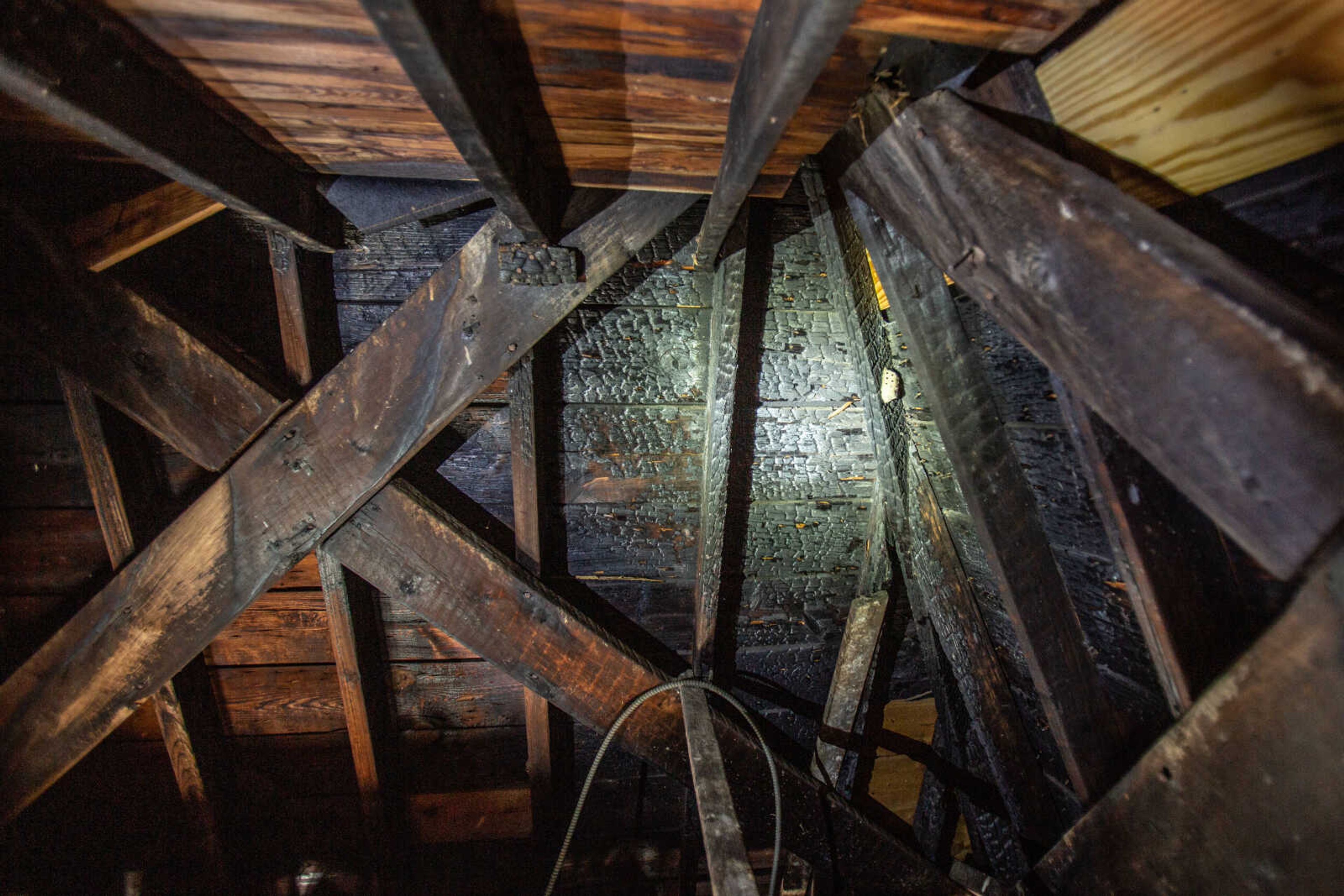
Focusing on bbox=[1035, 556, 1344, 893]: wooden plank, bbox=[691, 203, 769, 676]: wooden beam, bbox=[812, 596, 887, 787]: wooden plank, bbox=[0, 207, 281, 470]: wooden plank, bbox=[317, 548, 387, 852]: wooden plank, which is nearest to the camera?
bbox=[1035, 556, 1344, 893]: wooden plank

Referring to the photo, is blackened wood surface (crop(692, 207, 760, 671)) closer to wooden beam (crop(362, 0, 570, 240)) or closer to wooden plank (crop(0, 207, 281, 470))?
wooden beam (crop(362, 0, 570, 240))

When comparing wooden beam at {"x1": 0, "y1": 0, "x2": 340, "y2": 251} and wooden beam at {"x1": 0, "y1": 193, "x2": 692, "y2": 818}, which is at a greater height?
wooden beam at {"x1": 0, "y1": 0, "x2": 340, "y2": 251}

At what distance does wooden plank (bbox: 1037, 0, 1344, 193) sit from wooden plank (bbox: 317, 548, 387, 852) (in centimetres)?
217

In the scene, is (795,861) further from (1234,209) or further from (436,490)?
(1234,209)

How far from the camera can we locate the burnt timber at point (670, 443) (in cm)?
72

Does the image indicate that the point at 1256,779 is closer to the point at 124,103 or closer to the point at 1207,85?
the point at 1207,85

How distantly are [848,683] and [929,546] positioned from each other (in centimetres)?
88

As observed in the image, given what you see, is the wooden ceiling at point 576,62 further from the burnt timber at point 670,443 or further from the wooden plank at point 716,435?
the wooden plank at point 716,435

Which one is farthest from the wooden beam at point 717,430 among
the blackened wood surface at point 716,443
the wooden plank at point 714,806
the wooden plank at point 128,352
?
the wooden plank at point 128,352

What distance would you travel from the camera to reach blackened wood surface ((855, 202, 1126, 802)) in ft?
3.82

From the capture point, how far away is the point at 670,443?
1.87 m

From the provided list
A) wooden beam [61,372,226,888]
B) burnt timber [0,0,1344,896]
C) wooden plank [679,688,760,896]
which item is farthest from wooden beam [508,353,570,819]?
wooden beam [61,372,226,888]

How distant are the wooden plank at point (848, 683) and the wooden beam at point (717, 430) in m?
0.58

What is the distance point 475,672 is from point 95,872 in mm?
1769
